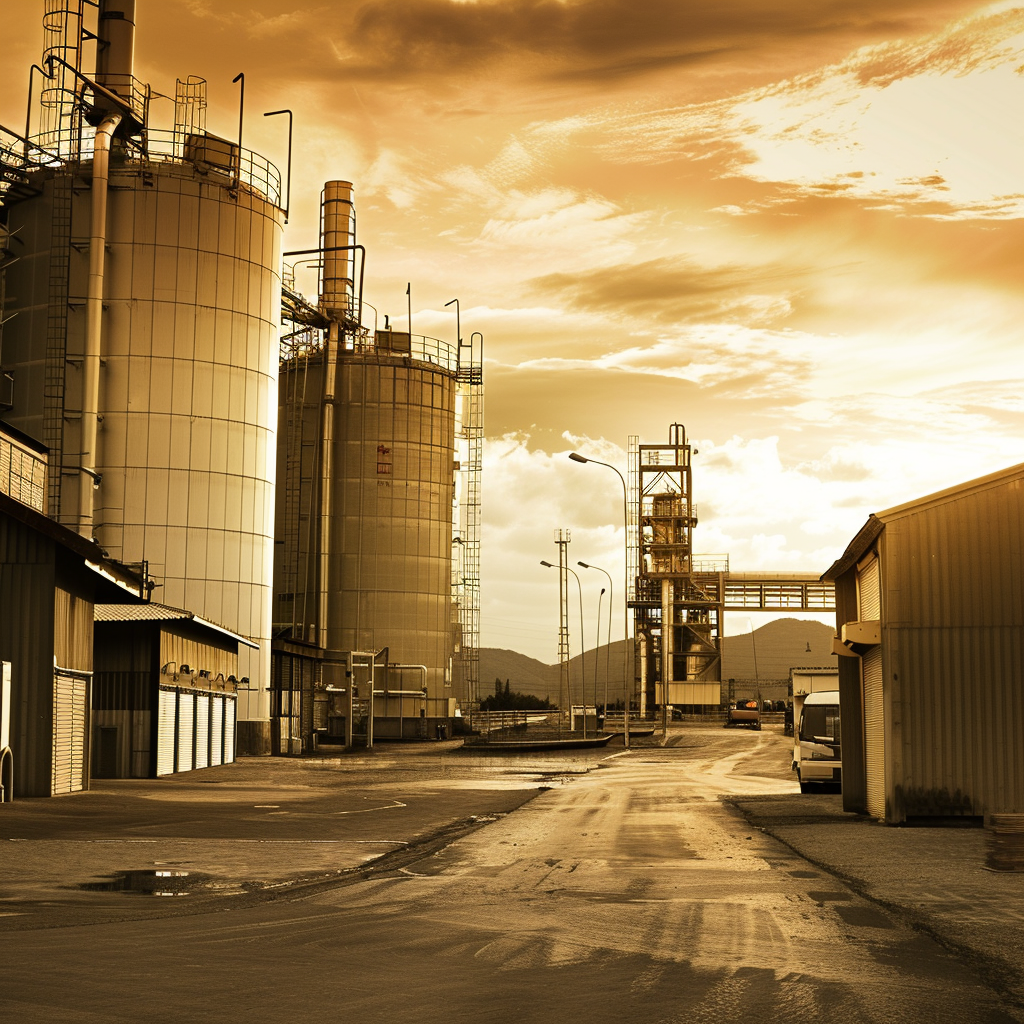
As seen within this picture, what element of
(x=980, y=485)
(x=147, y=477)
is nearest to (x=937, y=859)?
(x=980, y=485)

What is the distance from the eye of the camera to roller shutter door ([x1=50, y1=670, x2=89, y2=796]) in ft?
87.6

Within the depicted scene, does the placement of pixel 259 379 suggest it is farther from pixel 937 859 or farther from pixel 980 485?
pixel 937 859

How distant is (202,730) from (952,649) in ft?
88.4

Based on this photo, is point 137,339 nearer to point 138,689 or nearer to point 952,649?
point 138,689

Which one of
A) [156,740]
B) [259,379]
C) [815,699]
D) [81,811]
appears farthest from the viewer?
[259,379]

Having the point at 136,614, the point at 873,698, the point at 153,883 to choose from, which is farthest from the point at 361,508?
the point at 153,883

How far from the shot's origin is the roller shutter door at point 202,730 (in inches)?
1594

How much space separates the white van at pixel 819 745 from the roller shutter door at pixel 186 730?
17842 millimetres

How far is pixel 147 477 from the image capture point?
4566cm

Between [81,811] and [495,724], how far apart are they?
6853cm

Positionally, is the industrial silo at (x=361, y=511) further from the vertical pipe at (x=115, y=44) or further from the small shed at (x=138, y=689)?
the small shed at (x=138, y=689)

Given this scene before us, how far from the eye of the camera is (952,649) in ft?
66.8

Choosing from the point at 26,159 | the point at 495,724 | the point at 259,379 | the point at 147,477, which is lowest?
the point at 495,724

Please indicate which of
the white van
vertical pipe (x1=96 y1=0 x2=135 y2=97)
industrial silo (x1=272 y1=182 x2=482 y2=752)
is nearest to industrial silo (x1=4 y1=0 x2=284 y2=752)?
vertical pipe (x1=96 y1=0 x2=135 y2=97)
